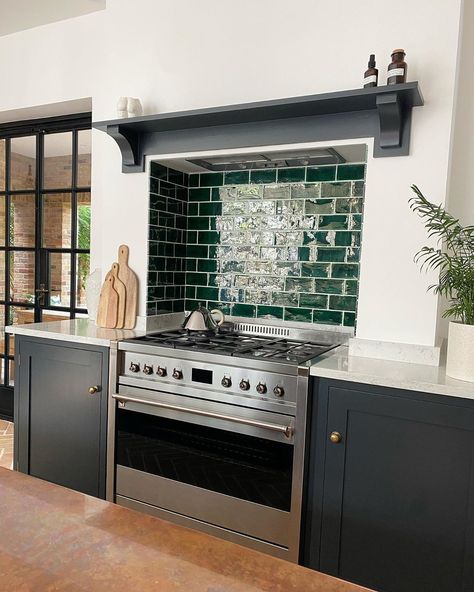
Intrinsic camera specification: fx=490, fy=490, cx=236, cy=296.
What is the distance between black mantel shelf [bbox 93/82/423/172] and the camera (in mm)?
2098

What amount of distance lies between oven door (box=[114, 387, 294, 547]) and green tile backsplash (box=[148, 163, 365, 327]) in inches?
31.1

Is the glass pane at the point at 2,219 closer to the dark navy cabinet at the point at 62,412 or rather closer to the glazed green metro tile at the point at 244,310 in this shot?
the dark navy cabinet at the point at 62,412

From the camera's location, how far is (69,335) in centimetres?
260

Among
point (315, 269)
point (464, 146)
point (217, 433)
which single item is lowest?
point (217, 433)

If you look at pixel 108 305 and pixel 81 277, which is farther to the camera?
pixel 81 277

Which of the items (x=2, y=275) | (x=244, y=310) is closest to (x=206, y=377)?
(x=244, y=310)

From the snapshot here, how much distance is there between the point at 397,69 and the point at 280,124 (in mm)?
593

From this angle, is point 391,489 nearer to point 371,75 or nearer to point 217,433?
point 217,433

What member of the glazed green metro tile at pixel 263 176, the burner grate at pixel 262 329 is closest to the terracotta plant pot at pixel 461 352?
the burner grate at pixel 262 329

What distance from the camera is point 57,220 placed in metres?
4.09

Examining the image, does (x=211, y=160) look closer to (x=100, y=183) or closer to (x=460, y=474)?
(x=100, y=183)

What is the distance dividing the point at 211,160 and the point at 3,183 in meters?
2.53

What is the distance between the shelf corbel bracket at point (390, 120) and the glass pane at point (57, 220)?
8.91ft

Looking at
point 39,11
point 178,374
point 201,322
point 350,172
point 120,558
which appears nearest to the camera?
point 120,558
